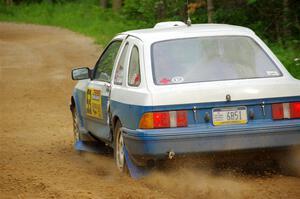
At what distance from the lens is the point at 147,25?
104 ft

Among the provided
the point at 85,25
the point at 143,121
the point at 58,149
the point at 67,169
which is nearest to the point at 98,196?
the point at 143,121

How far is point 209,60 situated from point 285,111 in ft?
2.93

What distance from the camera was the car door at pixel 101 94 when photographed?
9.26 meters

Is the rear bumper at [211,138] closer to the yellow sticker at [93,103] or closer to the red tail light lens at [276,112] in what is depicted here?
the red tail light lens at [276,112]

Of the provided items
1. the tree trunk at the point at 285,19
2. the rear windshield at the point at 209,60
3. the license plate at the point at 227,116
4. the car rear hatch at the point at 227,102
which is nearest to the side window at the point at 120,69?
the rear windshield at the point at 209,60

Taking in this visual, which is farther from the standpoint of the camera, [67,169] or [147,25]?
[147,25]

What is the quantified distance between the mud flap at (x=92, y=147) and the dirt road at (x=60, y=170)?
0.09 m

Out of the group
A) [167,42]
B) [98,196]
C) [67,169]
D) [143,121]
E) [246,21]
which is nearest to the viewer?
[98,196]

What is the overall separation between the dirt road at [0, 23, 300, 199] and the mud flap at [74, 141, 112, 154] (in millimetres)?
89

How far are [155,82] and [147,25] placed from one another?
78.2 feet

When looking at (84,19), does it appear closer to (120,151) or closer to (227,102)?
(120,151)

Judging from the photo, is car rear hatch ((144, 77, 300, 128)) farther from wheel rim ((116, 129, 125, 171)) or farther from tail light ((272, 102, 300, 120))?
wheel rim ((116, 129, 125, 171))

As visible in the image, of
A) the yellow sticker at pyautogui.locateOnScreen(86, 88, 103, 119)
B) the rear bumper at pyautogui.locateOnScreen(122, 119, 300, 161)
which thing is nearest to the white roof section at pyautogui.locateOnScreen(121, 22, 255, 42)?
the yellow sticker at pyautogui.locateOnScreen(86, 88, 103, 119)

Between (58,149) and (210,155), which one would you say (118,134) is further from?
(58,149)
